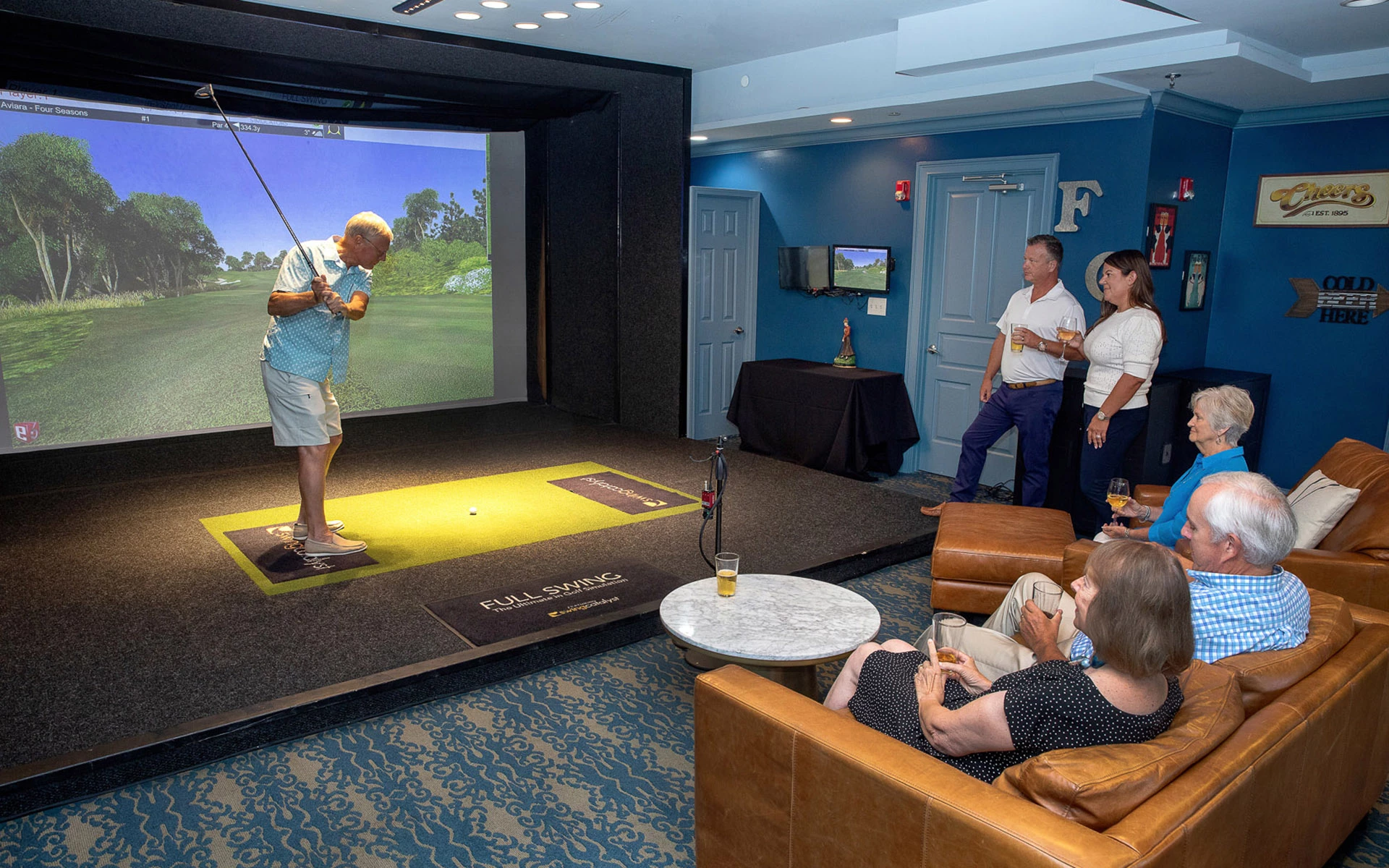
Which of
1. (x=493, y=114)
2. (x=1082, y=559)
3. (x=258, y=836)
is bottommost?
(x=258, y=836)

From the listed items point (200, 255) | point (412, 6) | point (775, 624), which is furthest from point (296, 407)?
point (200, 255)

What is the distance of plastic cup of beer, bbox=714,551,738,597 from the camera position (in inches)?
A: 114

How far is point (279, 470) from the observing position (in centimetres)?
598

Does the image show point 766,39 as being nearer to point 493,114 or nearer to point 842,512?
point 493,114

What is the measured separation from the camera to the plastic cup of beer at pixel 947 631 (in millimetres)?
2281

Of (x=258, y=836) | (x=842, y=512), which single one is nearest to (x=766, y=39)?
(x=842, y=512)

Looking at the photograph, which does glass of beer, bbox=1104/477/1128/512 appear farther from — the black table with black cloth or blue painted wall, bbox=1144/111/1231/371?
the black table with black cloth

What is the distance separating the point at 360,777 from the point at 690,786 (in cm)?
96

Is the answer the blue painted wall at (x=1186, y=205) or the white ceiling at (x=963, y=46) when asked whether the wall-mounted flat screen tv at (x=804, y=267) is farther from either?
the blue painted wall at (x=1186, y=205)

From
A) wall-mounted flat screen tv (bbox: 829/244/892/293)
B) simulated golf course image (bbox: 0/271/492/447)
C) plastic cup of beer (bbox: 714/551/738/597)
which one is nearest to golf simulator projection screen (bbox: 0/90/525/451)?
simulated golf course image (bbox: 0/271/492/447)

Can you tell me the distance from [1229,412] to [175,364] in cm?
635

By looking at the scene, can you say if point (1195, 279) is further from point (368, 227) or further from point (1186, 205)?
point (368, 227)

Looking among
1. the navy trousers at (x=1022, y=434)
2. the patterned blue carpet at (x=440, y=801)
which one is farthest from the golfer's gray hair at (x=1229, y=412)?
the navy trousers at (x=1022, y=434)

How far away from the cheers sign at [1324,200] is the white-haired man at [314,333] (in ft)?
16.6
